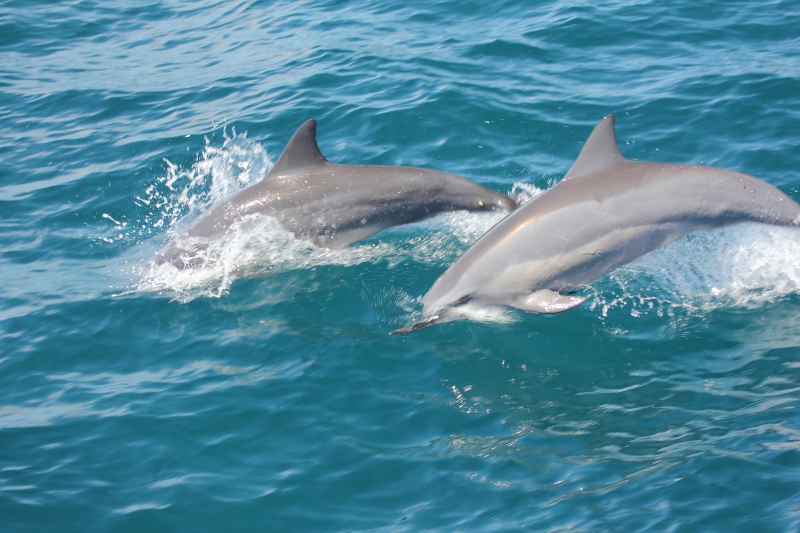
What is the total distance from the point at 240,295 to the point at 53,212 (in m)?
4.37

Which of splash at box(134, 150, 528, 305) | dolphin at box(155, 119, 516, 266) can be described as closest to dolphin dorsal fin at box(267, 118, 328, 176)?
dolphin at box(155, 119, 516, 266)

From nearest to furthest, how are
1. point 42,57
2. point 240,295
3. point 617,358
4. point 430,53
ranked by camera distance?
point 617,358, point 240,295, point 430,53, point 42,57

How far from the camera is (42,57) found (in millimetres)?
18641

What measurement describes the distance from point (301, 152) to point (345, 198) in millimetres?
778

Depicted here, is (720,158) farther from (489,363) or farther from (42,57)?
(42,57)

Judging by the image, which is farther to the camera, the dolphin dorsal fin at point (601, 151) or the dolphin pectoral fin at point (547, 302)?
the dolphin dorsal fin at point (601, 151)

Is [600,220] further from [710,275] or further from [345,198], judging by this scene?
[345,198]

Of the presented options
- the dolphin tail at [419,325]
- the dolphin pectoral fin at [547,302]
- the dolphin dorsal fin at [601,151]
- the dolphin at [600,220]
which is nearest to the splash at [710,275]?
the dolphin at [600,220]

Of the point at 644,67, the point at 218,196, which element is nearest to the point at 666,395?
the point at 218,196

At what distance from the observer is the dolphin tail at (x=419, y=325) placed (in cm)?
741

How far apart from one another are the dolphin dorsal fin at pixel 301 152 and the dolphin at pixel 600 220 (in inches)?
114

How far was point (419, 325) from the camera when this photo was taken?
296 inches

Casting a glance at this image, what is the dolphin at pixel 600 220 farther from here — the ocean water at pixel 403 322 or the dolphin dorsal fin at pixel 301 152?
the dolphin dorsal fin at pixel 301 152

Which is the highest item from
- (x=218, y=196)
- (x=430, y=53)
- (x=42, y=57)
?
(x=42, y=57)
